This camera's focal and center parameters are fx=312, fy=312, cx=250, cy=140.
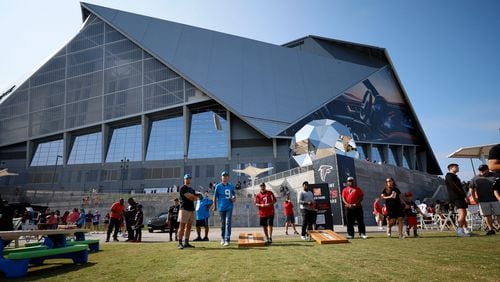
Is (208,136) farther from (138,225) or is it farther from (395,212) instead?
(395,212)

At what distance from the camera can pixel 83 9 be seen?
61500 mm

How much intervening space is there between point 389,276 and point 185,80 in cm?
5454

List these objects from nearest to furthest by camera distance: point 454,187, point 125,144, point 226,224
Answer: point 226,224 < point 454,187 < point 125,144

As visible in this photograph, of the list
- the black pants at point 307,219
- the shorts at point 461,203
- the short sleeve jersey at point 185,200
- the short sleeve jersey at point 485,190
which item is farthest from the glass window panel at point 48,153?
the short sleeve jersey at point 485,190

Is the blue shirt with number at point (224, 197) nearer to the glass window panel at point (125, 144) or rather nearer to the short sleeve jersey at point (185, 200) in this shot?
the short sleeve jersey at point (185, 200)

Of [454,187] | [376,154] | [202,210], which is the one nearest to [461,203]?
[454,187]

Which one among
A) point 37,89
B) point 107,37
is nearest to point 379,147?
point 107,37

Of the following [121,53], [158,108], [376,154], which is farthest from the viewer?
[376,154]

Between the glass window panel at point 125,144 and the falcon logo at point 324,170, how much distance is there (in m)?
39.9

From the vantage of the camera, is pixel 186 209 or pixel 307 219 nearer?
pixel 186 209

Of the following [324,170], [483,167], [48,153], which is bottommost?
[483,167]

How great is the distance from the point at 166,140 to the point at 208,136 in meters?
7.60

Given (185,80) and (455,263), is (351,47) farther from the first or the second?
(455,263)

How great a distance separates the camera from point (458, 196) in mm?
8875
